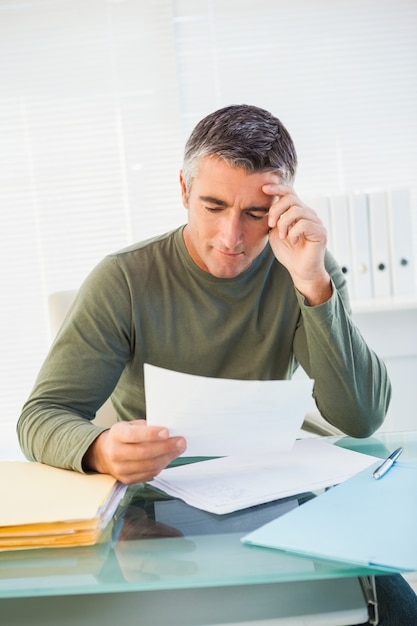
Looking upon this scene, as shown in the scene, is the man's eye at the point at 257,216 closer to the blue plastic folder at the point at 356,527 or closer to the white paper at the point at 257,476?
the white paper at the point at 257,476

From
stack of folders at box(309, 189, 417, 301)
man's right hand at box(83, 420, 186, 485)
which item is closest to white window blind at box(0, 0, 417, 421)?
stack of folders at box(309, 189, 417, 301)

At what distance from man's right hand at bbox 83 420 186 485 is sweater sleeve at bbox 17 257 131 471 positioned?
88 millimetres

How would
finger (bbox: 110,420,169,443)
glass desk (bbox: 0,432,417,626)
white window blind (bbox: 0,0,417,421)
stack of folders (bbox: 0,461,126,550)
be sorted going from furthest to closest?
white window blind (bbox: 0,0,417,421), finger (bbox: 110,420,169,443), stack of folders (bbox: 0,461,126,550), glass desk (bbox: 0,432,417,626)

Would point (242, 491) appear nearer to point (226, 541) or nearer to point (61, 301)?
point (226, 541)

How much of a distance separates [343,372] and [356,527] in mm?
596

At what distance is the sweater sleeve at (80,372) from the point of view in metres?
1.11

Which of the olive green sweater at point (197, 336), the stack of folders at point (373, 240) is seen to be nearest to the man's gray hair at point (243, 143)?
the olive green sweater at point (197, 336)

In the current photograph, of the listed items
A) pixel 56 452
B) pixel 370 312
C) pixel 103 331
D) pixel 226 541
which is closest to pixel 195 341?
pixel 103 331

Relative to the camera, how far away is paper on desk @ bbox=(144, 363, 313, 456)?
93 centimetres

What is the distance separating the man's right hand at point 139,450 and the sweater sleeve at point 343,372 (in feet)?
1.60

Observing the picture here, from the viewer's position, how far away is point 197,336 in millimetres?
1528

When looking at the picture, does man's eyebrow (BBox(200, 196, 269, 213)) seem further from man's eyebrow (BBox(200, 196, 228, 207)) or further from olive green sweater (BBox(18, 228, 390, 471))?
olive green sweater (BBox(18, 228, 390, 471))

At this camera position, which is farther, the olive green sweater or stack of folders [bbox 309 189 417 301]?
stack of folders [bbox 309 189 417 301]

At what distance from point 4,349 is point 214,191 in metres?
2.46
